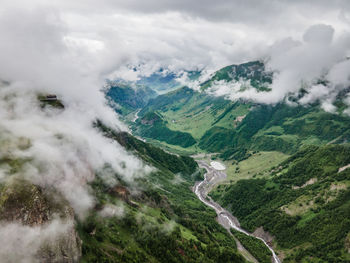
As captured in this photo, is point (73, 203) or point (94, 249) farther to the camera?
point (73, 203)

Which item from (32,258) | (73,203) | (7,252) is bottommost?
(73,203)

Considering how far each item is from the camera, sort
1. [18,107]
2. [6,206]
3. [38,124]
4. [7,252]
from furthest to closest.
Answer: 1. [18,107]
2. [38,124]
3. [6,206]
4. [7,252]

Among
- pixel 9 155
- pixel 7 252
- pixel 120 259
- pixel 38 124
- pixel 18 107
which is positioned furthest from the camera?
pixel 18 107

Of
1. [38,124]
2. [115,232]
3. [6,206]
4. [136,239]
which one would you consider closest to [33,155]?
[6,206]

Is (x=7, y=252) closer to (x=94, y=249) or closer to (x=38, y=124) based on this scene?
(x=94, y=249)

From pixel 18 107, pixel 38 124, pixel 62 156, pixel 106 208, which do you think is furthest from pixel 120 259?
pixel 18 107

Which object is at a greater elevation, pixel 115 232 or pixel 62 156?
pixel 62 156
